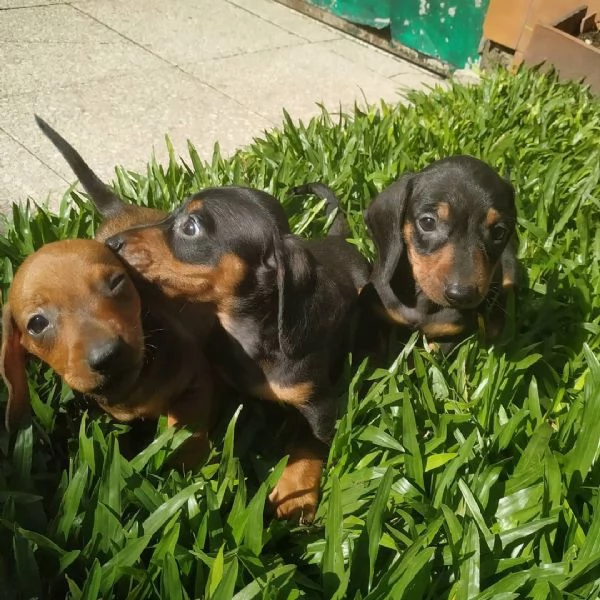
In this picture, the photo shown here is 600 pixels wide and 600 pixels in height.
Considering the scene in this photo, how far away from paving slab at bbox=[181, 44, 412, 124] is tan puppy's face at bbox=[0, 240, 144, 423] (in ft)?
12.0

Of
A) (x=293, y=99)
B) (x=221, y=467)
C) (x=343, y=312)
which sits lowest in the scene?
(x=221, y=467)

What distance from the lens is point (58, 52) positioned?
638cm

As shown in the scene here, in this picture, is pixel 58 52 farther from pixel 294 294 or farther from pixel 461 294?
pixel 461 294

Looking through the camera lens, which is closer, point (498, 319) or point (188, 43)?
point (498, 319)

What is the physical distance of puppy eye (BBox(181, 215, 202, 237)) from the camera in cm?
267

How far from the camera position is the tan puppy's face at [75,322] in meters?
2.35

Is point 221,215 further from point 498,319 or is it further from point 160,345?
point 498,319

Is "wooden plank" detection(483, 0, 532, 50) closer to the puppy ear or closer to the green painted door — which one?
the green painted door

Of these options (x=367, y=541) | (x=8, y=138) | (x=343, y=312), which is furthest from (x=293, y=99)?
(x=367, y=541)

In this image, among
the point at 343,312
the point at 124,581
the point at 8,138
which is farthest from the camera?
the point at 8,138

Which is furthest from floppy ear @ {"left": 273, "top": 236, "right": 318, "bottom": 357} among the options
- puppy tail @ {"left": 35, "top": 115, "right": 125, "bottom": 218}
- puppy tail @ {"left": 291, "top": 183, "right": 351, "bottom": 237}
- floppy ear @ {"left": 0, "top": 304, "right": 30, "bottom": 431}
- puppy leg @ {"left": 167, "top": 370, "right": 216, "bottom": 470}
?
puppy tail @ {"left": 291, "top": 183, "right": 351, "bottom": 237}

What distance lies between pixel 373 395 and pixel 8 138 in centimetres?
356

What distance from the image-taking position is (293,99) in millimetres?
6211

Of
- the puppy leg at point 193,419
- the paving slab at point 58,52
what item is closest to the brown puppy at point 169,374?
the puppy leg at point 193,419
